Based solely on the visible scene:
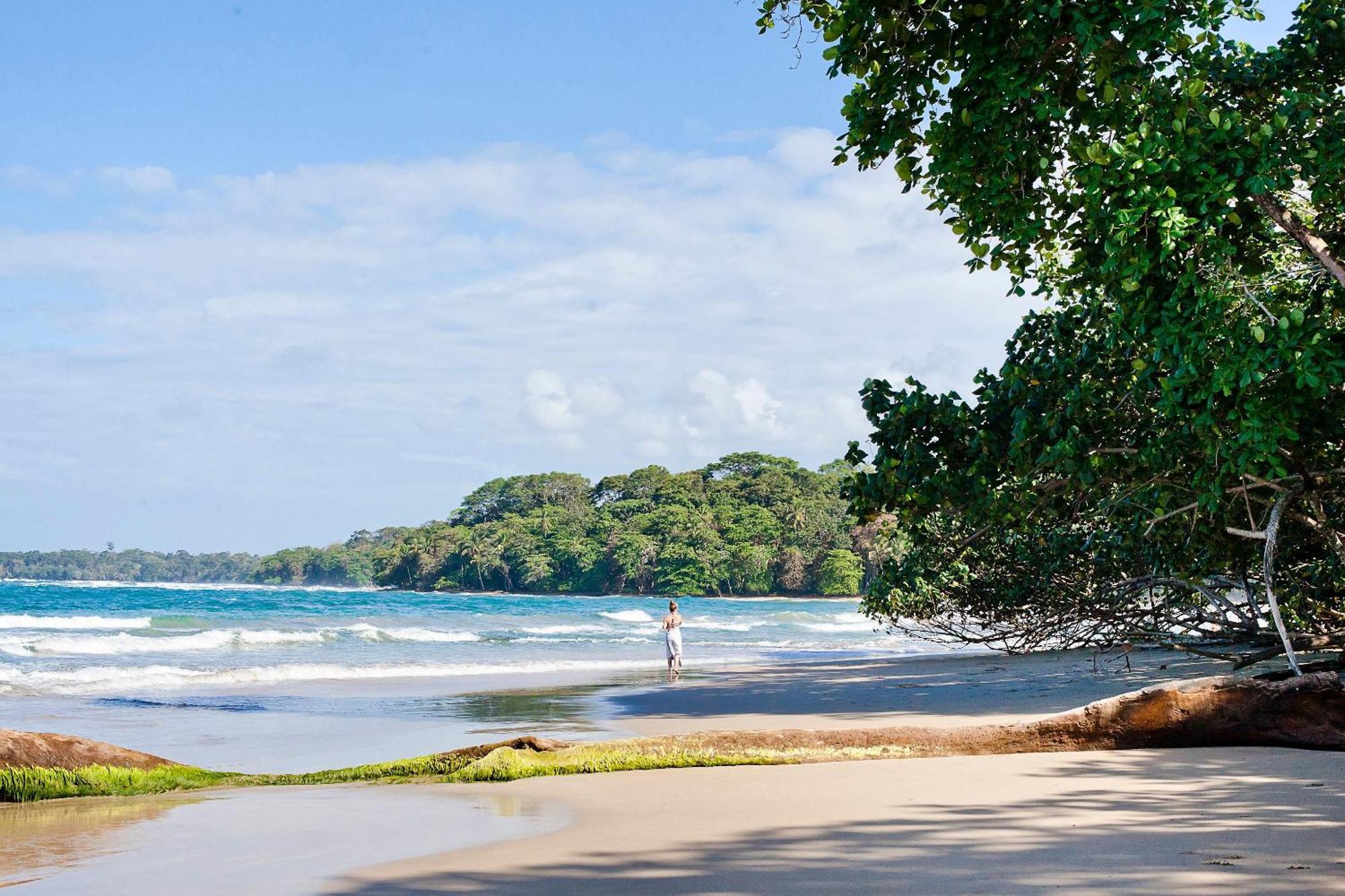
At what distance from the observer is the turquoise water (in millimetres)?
20828

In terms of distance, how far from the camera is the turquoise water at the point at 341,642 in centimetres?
2083

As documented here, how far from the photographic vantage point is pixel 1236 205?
754 cm

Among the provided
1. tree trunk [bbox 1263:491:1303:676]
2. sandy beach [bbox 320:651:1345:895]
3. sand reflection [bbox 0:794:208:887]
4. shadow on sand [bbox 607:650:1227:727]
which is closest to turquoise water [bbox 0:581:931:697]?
shadow on sand [bbox 607:650:1227:727]

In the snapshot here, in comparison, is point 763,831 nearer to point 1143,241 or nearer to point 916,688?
point 1143,241

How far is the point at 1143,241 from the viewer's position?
24.2 ft

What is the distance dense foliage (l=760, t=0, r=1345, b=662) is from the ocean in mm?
5933

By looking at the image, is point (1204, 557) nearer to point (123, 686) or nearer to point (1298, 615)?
point (1298, 615)

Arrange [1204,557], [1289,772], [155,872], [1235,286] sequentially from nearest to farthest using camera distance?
1. [155,872]
2. [1289,772]
3. [1235,286]
4. [1204,557]

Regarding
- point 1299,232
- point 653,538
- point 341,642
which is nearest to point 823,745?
point 1299,232

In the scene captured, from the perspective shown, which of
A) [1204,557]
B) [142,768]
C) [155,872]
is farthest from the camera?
[1204,557]

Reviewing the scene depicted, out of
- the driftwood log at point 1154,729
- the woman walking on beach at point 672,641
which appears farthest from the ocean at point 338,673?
the driftwood log at point 1154,729

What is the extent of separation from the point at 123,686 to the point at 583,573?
3412 inches

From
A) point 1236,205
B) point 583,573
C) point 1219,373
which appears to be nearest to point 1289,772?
point 1219,373

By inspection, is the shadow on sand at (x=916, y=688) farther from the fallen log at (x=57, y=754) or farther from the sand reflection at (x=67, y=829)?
the sand reflection at (x=67, y=829)
